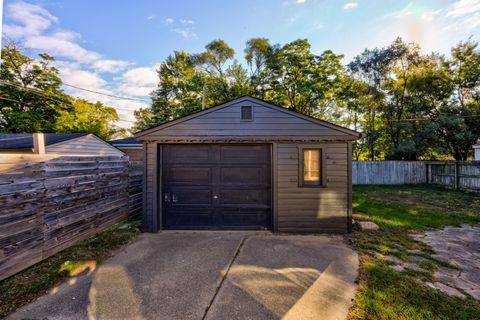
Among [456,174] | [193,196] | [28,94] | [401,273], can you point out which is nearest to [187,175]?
[193,196]

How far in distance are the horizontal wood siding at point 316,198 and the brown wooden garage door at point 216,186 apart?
382mm

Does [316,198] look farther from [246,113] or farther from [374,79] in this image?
[374,79]

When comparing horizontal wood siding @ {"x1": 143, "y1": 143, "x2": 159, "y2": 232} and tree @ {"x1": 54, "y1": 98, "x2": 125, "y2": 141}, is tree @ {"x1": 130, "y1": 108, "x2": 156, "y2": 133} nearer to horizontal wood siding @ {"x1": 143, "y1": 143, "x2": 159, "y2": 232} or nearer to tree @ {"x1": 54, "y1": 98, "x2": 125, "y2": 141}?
tree @ {"x1": 54, "y1": 98, "x2": 125, "y2": 141}

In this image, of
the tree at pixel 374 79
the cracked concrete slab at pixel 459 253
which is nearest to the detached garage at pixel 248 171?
the cracked concrete slab at pixel 459 253

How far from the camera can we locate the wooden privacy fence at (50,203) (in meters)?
2.74

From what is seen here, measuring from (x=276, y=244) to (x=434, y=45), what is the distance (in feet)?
71.6

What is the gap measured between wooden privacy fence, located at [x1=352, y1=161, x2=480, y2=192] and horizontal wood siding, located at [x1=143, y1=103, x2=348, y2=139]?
36.9 ft

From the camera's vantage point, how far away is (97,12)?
22.7 feet

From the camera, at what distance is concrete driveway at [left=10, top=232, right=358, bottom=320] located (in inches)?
88.4

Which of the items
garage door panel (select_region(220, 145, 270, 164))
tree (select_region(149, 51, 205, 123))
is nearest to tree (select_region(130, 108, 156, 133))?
tree (select_region(149, 51, 205, 123))

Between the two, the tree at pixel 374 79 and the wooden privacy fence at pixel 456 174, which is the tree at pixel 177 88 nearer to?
the tree at pixel 374 79

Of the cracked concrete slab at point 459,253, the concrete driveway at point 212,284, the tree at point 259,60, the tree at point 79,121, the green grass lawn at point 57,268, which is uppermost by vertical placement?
the tree at point 259,60

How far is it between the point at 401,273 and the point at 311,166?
249 centimetres

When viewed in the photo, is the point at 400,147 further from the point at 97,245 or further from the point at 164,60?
the point at 164,60
